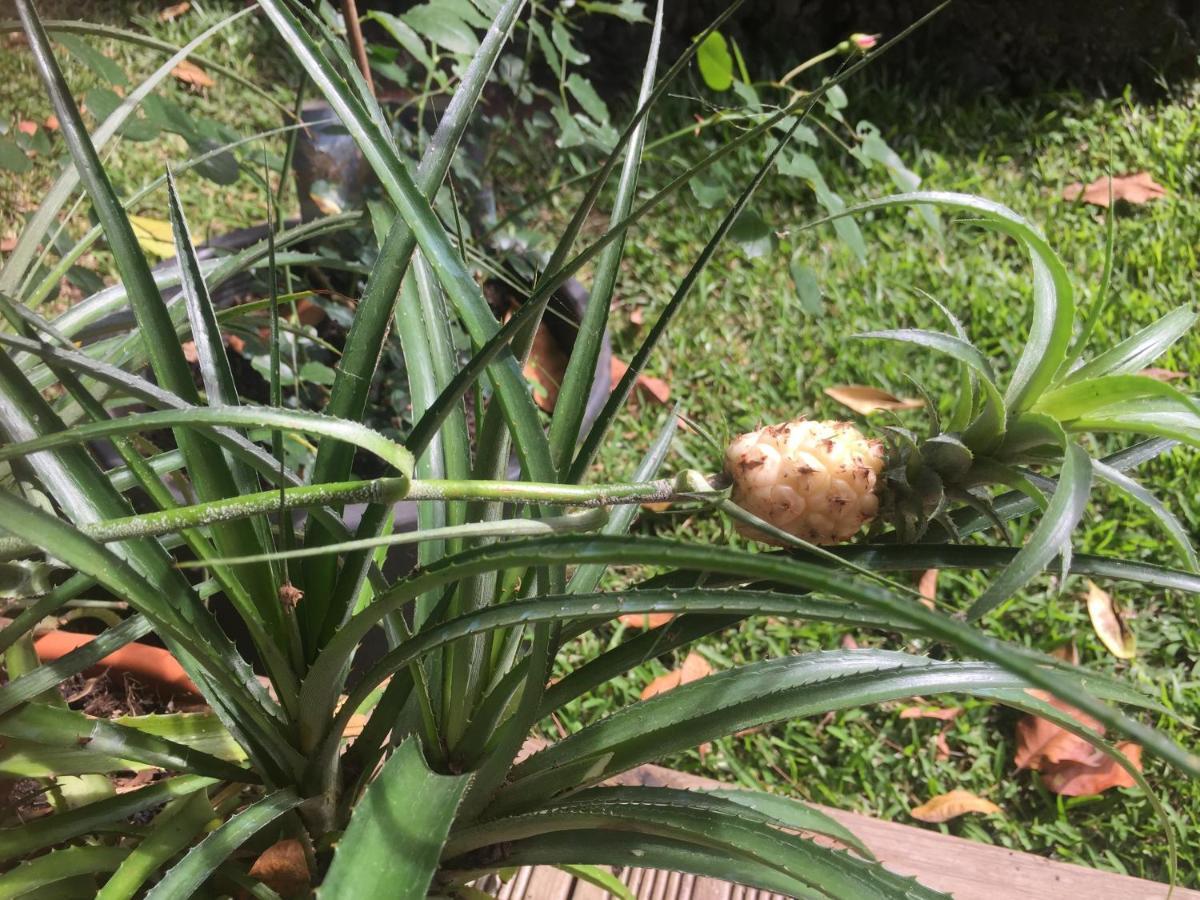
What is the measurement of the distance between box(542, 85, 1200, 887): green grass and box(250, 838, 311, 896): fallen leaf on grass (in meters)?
0.64

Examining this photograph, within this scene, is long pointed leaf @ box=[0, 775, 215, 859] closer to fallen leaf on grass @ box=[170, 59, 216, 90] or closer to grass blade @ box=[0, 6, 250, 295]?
grass blade @ box=[0, 6, 250, 295]

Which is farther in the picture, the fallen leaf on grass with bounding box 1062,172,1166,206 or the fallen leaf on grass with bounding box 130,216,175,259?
the fallen leaf on grass with bounding box 1062,172,1166,206

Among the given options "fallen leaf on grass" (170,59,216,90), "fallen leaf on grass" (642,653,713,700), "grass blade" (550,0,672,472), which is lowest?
"grass blade" (550,0,672,472)

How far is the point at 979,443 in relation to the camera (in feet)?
1.97

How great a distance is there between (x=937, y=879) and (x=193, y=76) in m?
2.13

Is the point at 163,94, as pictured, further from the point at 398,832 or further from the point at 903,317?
the point at 398,832

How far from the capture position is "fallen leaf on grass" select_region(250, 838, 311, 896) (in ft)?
2.07

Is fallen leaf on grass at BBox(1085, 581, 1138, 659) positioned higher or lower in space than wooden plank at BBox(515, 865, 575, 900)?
higher

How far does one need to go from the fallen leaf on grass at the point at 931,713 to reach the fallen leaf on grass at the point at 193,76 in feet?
6.39

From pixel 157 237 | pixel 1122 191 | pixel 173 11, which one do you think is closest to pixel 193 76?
pixel 173 11

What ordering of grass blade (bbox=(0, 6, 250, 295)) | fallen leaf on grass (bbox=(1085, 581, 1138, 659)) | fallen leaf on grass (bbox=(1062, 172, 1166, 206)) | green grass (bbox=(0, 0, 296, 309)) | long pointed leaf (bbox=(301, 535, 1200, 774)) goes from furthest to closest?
fallen leaf on grass (bbox=(1062, 172, 1166, 206)), green grass (bbox=(0, 0, 296, 309)), fallen leaf on grass (bbox=(1085, 581, 1138, 659)), grass blade (bbox=(0, 6, 250, 295)), long pointed leaf (bbox=(301, 535, 1200, 774))

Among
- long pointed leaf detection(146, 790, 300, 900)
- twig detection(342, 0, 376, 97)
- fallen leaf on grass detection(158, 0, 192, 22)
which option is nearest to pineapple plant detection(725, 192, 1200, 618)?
long pointed leaf detection(146, 790, 300, 900)

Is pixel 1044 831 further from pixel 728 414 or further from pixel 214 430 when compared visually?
pixel 214 430

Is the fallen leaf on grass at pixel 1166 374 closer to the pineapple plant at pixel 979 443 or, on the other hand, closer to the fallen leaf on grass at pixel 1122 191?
the fallen leaf on grass at pixel 1122 191
